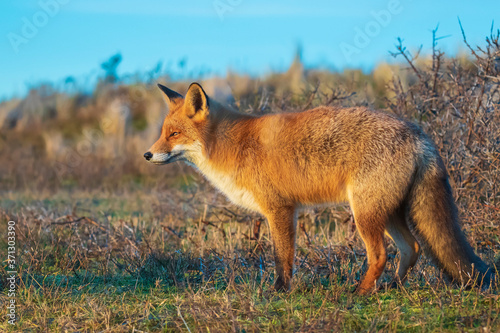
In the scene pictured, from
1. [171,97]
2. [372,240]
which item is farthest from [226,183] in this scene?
[372,240]

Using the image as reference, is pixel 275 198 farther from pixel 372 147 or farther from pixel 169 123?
pixel 169 123

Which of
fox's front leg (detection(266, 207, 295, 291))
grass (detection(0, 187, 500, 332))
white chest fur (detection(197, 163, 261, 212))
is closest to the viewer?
grass (detection(0, 187, 500, 332))

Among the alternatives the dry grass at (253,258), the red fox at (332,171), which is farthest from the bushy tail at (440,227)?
the dry grass at (253,258)

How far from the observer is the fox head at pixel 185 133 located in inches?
205

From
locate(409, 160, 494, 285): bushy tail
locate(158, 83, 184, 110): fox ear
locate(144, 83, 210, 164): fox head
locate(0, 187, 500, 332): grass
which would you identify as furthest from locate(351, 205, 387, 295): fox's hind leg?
locate(158, 83, 184, 110): fox ear

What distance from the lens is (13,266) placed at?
547 centimetres

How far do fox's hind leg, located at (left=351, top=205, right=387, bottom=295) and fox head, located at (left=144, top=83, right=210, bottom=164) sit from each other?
5.97ft

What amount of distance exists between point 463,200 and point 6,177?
12051 mm

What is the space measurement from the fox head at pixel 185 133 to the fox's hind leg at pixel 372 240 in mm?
1820

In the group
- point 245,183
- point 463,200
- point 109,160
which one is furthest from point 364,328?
point 109,160

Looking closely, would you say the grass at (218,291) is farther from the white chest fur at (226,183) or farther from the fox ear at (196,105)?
the fox ear at (196,105)

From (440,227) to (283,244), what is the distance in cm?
139

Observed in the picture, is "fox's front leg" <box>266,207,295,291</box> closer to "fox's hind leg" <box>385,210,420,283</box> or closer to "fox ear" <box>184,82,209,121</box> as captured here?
"fox's hind leg" <box>385,210,420,283</box>

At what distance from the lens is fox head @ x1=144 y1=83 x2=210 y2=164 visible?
5.21 m
